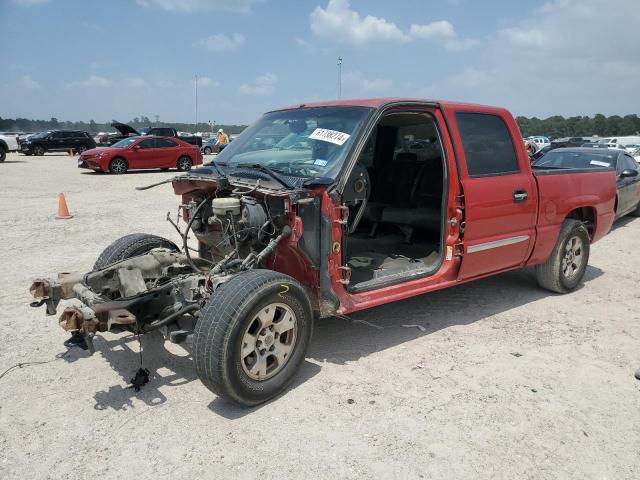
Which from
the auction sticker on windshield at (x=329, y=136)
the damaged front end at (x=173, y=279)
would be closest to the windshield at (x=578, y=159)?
the auction sticker on windshield at (x=329, y=136)

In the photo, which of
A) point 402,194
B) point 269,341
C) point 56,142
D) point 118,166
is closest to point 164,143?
point 118,166

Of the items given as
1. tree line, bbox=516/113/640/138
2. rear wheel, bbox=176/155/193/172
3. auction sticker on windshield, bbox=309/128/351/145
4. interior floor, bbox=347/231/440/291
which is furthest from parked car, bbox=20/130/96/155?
tree line, bbox=516/113/640/138

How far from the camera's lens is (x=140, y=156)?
800 inches

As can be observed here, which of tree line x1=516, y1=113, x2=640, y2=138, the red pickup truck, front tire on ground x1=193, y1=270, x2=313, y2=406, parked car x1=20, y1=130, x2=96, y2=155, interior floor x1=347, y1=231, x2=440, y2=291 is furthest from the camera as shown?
tree line x1=516, y1=113, x2=640, y2=138

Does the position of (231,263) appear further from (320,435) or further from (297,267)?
(320,435)

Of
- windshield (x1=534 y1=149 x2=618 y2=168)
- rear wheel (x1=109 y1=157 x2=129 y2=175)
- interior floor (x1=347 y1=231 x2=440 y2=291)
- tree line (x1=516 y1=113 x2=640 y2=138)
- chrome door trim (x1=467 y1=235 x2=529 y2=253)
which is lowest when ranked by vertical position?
interior floor (x1=347 y1=231 x2=440 y2=291)

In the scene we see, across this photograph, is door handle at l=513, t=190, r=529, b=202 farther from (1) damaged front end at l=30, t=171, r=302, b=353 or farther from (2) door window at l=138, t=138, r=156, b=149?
(2) door window at l=138, t=138, r=156, b=149

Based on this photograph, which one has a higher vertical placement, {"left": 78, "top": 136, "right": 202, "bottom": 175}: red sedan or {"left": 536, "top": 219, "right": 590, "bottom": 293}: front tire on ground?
{"left": 78, "top": 136, "right": 202, "bottom": 175}: red sedan

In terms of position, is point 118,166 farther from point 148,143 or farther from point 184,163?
point 184,163

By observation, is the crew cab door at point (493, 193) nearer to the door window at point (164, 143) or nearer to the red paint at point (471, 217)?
the red paint at point (471, 217)

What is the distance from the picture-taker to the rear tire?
4.40 meters

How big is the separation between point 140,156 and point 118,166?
3.04 ft

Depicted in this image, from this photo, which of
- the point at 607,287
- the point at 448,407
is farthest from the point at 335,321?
the point at 607,287

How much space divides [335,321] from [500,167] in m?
2.12
